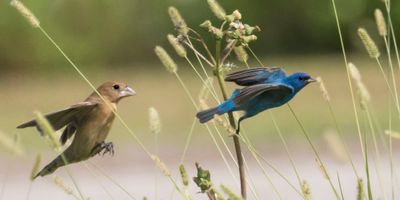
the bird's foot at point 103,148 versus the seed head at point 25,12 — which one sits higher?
the seed head at point 25,12

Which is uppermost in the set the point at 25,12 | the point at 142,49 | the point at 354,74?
the point at 142,49

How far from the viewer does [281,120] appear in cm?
1884

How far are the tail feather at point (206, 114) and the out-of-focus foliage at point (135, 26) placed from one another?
25.0 metres

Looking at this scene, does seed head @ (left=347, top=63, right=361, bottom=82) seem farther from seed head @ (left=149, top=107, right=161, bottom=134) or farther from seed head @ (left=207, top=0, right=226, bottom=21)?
seed head @ (left=149, top=107, right=161, bottom=134)

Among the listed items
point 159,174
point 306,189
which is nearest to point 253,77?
point 306,189

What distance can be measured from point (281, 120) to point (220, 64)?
1605cm

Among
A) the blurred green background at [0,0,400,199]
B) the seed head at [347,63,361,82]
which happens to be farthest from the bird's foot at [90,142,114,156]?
the blurred green background at [0,0,400,199]

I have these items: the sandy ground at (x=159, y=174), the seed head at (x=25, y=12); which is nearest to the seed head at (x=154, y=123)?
the seed head at (x=25, y=12)

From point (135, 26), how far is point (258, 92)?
1102 inches

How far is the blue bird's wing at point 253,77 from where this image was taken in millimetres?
2797

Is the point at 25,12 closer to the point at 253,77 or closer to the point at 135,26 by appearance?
the point at 253,77

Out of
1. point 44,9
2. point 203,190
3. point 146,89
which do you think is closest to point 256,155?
point 203,190

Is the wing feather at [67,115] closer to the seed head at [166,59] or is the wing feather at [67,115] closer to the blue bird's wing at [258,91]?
the seed head at [166,59]

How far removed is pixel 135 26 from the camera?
30.5 meters
